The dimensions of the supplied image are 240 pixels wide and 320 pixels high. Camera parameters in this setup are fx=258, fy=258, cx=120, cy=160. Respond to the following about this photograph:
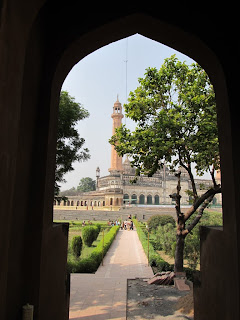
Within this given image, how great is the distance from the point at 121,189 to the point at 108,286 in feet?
99.9

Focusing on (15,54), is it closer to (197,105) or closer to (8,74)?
(8,74)

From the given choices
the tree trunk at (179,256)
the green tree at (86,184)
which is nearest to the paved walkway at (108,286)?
the tree trunk at (179,256)

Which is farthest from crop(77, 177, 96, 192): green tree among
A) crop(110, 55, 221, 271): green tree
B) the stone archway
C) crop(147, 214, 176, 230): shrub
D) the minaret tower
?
the stone archway

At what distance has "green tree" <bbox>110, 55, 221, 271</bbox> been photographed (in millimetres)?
7027

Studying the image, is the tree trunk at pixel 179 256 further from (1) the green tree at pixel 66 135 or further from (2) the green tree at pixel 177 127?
(1) the green tree at pixel 66 135

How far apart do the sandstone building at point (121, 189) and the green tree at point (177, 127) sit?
93.5ft

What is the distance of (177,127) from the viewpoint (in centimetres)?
710

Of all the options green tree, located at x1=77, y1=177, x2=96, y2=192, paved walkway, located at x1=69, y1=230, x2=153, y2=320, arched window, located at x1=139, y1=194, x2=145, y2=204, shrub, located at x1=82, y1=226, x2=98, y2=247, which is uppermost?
green tree, located at x1=77, y1=177, x2=96, y2=192

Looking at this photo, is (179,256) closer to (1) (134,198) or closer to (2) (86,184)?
(1) (134,198)

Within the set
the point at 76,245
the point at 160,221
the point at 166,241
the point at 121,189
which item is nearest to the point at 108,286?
the point at 76,245

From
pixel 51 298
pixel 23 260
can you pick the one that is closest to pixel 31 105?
pixel 23 260

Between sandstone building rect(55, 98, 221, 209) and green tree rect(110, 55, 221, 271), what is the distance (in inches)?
1121

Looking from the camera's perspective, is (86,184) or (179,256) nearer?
(179,256)

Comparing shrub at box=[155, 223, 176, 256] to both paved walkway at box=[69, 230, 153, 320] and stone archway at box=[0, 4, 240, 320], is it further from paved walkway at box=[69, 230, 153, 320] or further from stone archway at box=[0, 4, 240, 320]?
stone archway at box=[0, 4, 240, 320]
